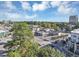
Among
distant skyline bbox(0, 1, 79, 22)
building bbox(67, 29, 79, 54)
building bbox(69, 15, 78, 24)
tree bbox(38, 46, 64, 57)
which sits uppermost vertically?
distant skyline bbox(0, 1, 79, 22)

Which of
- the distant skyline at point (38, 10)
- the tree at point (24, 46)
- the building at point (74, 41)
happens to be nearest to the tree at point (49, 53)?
the tree at point (24, 46)

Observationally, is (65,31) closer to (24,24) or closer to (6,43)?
(24,24)

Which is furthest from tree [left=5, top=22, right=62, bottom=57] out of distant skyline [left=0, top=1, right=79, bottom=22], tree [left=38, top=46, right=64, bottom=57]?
distant skyline [left=0, top=1, right=79, bottom=22]

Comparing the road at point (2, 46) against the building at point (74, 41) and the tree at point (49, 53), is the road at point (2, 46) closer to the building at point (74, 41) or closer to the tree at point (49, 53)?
the tree at point (49, 53)

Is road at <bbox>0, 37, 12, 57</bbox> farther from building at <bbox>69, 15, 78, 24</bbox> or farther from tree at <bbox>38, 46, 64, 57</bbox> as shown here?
building at <bbox>69, 15, 78, 24</bbox>

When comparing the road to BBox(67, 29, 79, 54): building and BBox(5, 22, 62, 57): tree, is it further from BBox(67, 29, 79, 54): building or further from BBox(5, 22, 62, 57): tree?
BBox(67, 29, 79, 54): building

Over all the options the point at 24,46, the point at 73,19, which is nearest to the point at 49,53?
the point at 24,46

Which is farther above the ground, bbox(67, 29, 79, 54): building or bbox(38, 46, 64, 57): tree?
bbox(67, 29, 79, 54): building

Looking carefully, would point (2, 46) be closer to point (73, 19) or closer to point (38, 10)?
point (38, 10)

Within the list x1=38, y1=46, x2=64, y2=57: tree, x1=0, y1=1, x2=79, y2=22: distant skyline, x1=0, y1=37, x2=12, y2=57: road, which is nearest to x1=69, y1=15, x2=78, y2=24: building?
x1=0, y1=1, x2=79, y2=22: distant skyline
